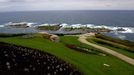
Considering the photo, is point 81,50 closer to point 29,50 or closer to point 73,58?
point 73,58

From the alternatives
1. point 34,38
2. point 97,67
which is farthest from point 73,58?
point 34,38

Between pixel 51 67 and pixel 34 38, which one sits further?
pixel 34 38

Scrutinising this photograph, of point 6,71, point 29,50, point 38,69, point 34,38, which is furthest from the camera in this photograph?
point 34,38

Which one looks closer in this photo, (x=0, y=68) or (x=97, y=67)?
(x=0, y=68)

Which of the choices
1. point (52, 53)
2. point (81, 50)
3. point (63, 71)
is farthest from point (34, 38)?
point (63, 71)

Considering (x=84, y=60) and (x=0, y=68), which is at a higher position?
(x=0, y=68)

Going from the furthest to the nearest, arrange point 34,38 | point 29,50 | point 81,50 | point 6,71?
point 34,38 → point 81,50 → point 29,50 → point 6,71

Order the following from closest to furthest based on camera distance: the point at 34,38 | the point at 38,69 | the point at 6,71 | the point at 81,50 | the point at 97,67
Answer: the point at 6,71
the point at 38,69
the point at 97,67
the point at 81,50
the point at 34,38

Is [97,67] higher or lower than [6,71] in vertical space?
lower

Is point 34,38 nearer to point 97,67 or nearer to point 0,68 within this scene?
point 97,67
